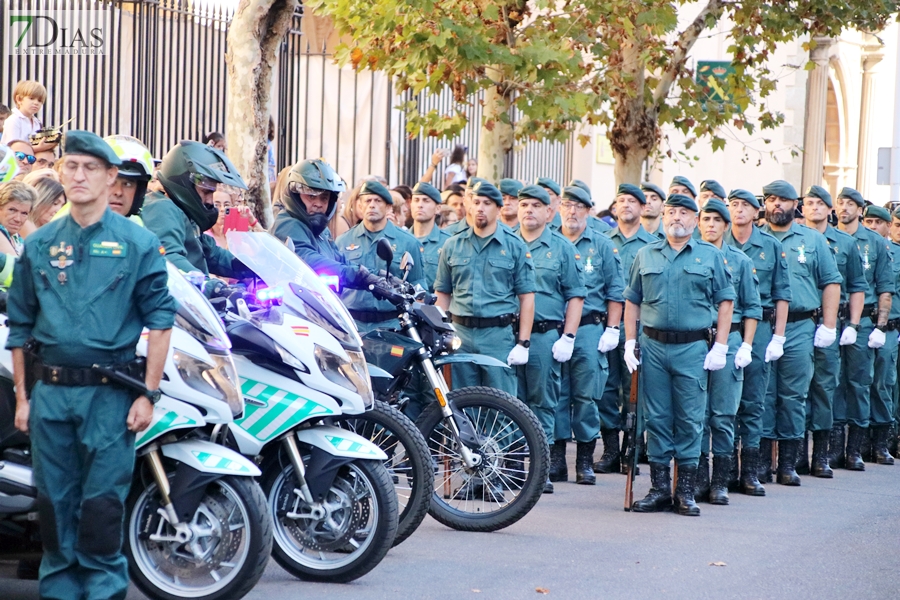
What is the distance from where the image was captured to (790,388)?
36.1 ft

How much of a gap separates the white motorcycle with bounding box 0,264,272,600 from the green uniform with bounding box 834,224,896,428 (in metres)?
7.57

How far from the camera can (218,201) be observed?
29.7 ft

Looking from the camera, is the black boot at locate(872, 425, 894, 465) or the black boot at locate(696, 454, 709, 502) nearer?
the black boot at locate(696, 454, 709, 502)

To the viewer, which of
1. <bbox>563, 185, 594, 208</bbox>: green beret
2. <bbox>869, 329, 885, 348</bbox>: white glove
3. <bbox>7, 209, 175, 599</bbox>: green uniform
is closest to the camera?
<bbox>7, 209, 175, 599</bbox>: green uniform

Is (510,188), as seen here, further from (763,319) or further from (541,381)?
(763,319)

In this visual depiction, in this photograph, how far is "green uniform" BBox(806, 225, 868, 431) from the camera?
11.7 meters

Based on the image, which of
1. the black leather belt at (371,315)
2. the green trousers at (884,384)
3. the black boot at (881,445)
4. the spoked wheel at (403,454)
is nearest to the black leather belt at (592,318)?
the black leather belt at (371,315)

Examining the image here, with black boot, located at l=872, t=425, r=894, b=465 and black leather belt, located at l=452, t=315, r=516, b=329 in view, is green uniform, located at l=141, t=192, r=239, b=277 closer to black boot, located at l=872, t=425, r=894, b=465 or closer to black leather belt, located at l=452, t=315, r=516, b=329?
black leather belt, located at l=452, t=315, r=516, b=329

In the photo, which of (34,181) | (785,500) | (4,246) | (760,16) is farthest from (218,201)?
(760,16)

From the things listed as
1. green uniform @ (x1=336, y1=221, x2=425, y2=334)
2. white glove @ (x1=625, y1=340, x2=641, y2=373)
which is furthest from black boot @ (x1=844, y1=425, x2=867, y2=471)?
green uniform @ (x1=336, y1=221, x2=425, y2=334)

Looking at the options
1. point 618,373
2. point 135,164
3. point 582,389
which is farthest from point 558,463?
point 135,164

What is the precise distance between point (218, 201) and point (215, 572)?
3.58m

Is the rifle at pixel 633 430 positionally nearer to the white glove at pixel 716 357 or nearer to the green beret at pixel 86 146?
the white glove at pixel 716 357

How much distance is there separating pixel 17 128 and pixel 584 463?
4.86 meters
